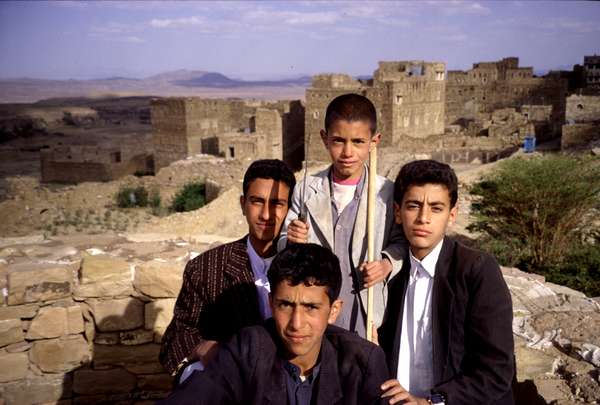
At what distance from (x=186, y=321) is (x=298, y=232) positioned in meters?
0.67

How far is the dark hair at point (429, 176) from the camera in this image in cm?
219

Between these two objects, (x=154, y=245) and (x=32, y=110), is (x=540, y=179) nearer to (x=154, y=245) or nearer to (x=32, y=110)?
(x=154, y=245)

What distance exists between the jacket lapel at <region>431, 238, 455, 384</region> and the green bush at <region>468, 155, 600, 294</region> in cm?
657

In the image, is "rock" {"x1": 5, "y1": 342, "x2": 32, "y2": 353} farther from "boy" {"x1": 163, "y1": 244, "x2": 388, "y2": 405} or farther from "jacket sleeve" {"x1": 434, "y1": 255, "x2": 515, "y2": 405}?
"jacket sleeve" {"x1": 434, "y1": 255, "x2": 515, "y2": 405}

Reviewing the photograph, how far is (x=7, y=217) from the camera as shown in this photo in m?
11.1

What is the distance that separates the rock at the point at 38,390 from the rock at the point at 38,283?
0.54 m

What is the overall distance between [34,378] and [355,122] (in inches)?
109

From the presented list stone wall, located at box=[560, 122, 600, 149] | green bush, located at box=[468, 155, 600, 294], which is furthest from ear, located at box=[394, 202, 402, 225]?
stone wall, located at box=[560, 122, 600, 149]

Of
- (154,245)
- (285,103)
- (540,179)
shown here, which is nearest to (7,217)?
(154,245)

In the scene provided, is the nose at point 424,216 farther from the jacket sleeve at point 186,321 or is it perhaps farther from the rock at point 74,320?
the rock at point 74,320

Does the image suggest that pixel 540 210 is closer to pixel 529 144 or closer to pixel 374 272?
pixel 374 272

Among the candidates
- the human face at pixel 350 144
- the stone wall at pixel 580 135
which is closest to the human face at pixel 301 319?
the human face at pixel 350 144

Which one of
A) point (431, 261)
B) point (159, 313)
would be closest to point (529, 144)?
point (159, 313)

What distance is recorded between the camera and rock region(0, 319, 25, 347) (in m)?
3.55
